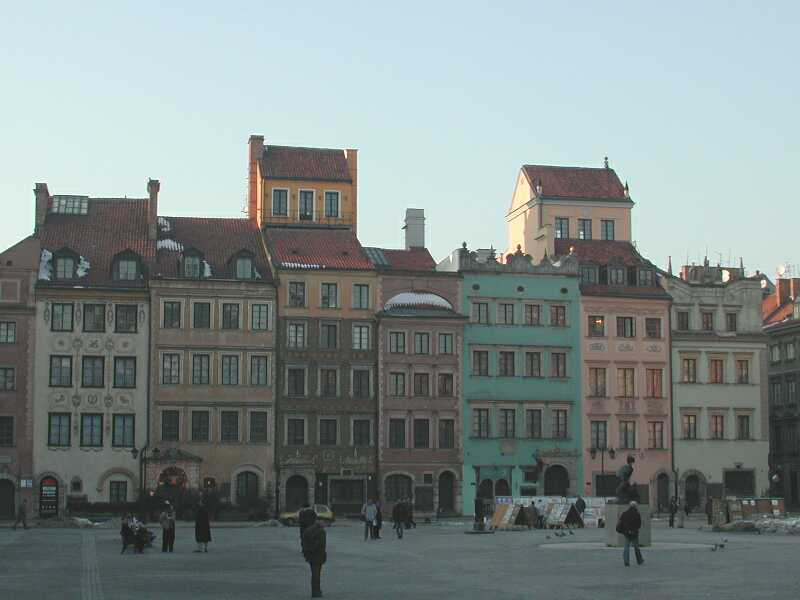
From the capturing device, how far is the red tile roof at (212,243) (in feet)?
264

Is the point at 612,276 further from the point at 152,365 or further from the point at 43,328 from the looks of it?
the point at 43,328

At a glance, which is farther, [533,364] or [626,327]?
[626,327]

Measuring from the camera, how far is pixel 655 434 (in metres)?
85.8

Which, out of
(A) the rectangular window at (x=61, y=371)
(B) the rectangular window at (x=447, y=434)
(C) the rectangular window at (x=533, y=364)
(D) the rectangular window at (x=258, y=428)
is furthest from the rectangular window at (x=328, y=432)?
(A) the rectangular window at (x=61, y=371)

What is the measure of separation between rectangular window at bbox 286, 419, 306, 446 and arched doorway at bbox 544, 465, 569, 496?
14049 millimetres

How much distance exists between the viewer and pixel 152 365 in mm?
78375

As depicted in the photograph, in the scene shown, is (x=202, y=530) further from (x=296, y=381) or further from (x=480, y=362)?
(x=480, y=362)

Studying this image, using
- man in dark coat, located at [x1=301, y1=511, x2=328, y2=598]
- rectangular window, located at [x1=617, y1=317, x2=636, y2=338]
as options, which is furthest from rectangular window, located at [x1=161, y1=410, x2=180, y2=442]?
man in dark coat, located at [x1=301, y1=511, x2=328, y2=598]

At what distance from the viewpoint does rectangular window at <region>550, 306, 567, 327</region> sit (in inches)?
3344

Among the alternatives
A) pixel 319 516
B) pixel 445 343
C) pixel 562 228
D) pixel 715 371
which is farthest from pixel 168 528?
pixel 562 228

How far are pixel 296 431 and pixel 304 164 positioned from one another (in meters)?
16.2

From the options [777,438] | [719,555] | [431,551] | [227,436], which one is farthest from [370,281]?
[719,555]

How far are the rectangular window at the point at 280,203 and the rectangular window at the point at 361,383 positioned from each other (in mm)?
10345

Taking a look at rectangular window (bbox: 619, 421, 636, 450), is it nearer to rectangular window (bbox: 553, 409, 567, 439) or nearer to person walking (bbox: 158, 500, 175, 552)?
rectangular window (bbox: 553, 409, 567, 439)
